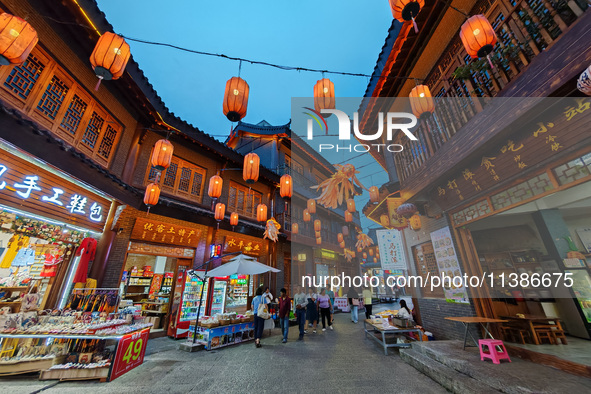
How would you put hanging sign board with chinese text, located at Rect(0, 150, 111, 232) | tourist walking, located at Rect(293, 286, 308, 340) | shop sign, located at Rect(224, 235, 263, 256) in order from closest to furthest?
hanging sign board with chinese text, located at Rect(0, 150, 111, 232)
tourist walking, located at Rect(293, 286, 308, 340)
shop sign, located at Rect(224, 235, 263, 256)

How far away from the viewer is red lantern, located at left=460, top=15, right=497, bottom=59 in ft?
13.5

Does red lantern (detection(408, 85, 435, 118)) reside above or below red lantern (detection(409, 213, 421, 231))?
above

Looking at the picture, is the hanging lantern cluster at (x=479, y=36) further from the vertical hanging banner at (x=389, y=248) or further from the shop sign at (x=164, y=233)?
the vertical hanging banner at (x=389, y=248)

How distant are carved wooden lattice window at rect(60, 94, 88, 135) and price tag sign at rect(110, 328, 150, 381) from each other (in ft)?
21.2

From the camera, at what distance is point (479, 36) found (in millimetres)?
4188

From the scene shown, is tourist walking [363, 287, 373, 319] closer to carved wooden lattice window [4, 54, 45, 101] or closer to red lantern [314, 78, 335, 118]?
red lantern [314, 78, 335, 118]

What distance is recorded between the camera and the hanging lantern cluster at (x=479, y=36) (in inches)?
163

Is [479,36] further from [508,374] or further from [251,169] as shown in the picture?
[251,169]

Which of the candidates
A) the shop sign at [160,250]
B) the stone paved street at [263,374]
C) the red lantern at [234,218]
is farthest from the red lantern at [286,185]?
the stone paved street at [263,374]

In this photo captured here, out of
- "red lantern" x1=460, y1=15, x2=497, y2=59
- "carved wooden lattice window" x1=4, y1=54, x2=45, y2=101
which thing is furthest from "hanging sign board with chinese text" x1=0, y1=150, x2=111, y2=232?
"red lantern" x1=460, y1=15, x2=497, y2=59

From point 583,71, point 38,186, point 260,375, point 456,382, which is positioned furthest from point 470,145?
point 38,186

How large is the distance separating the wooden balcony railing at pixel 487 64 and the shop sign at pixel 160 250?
1004 centimetres

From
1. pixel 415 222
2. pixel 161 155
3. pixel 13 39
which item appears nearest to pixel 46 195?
pixel 161 155

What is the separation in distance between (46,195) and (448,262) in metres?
11.5
